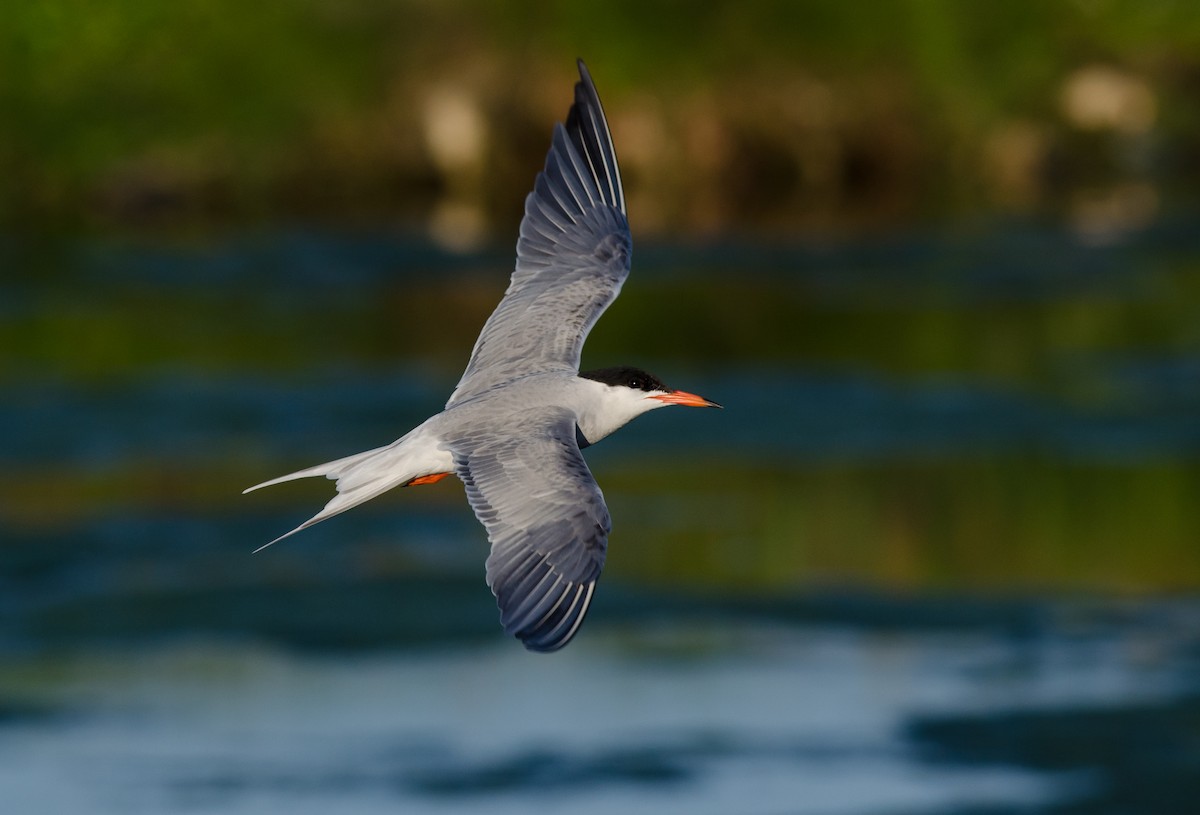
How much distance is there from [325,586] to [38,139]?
74.5ft

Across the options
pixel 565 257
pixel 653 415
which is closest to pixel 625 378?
pixel 565 257

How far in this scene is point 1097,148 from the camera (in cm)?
4897

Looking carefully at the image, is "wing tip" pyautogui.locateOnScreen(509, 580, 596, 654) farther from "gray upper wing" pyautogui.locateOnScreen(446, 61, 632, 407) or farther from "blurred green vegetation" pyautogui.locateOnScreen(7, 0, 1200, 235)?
"blurred green vegetation" pyautogui.locateOnScreen(7, 0, 1200, 235)

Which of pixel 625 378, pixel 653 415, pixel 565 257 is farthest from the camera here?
pixel 653 415

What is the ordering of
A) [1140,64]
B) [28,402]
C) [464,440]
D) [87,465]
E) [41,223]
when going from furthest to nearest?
[1140,64] → [41,223] → [28,402] → [87,465] → [464,440]

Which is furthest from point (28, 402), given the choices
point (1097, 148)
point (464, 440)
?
point (1097, 148)

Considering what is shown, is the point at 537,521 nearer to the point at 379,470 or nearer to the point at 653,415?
the point at 379,470

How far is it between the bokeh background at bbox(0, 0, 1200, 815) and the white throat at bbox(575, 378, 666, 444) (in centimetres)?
850

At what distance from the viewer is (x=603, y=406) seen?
8438 millimetres

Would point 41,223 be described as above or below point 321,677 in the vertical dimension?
above

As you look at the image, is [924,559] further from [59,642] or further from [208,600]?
[59,642]

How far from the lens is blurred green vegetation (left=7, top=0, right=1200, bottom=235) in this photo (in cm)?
4106

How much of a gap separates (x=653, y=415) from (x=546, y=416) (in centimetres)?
1941

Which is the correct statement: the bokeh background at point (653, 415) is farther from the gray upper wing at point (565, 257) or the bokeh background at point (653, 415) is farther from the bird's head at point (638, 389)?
the bird's head at point (638, 389)
